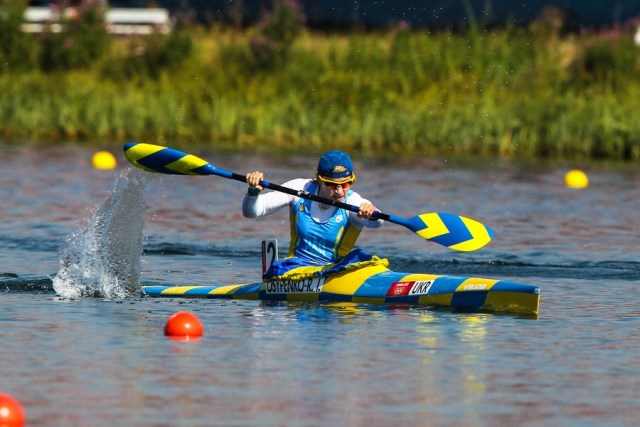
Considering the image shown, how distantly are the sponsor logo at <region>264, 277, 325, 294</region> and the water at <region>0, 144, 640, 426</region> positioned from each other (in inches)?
8.6

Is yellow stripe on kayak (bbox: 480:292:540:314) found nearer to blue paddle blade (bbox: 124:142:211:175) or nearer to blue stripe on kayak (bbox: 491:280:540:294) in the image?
blue stripe on kayak (bbox: 491:280:540:294)

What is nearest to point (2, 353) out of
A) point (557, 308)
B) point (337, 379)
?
point (337, 379)

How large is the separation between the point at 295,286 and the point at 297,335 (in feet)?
6.06

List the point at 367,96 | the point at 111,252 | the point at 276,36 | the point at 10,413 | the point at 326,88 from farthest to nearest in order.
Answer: the point at 276,36
the point at 326,88
the point at 367,96
the point at 111,252
the point at 10,413

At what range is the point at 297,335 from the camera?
1102cm

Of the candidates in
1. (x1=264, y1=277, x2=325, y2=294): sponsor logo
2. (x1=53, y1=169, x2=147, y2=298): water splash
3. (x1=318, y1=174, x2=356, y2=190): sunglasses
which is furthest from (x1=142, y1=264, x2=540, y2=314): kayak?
(x1=318, y1=174, x2=356, y2=190): sunglasses

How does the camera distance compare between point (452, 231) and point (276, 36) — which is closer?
point (452, 231)

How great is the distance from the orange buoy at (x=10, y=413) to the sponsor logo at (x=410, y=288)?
5040 mm

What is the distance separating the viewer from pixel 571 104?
92.3ft

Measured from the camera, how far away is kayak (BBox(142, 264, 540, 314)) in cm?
1219

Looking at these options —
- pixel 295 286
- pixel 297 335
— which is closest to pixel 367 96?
pixel 295 286

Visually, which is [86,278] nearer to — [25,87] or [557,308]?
[557,308]

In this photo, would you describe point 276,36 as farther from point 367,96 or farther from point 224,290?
point 224,290

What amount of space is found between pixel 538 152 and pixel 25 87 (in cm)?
985
